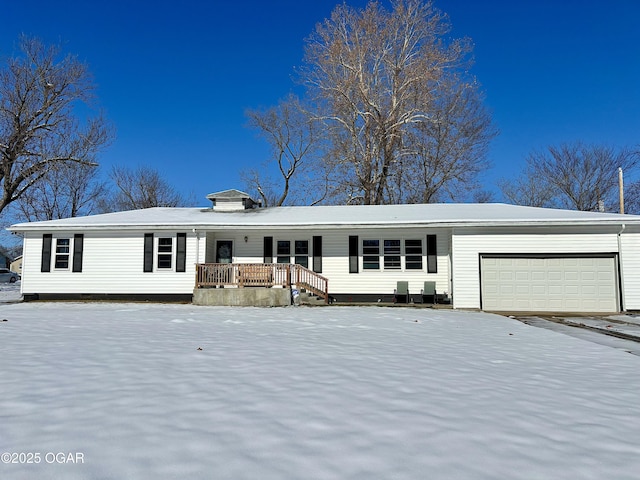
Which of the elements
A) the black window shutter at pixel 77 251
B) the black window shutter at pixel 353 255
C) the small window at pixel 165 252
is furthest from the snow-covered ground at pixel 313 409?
the black window shutter at pixel 77 251

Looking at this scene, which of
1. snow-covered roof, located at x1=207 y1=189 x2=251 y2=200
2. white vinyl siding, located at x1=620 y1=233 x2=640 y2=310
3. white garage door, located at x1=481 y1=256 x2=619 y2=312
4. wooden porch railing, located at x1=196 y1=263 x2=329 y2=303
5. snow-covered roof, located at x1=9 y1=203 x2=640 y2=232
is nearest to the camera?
white vinyl siding, located at x1=620 y1=233 x2=640 y2=310

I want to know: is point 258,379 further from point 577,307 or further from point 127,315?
point 577,307

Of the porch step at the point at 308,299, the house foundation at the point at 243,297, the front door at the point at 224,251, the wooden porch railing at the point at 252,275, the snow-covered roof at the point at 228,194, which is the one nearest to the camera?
the house foundation at the point at 243,297

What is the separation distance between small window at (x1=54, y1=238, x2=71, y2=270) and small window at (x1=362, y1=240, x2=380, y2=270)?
451 inches

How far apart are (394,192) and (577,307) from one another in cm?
1480

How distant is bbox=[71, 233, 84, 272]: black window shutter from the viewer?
16.1 m

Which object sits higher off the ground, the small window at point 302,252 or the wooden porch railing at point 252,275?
the small window at point 302,252

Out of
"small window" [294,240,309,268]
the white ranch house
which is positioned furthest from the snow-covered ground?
"small window" [294,240,309,268]

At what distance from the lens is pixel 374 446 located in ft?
9.57

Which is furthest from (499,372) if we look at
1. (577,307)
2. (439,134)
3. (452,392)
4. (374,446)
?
(439,134)

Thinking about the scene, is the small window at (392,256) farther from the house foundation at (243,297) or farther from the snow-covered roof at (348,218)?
the house foundation at (243,297)

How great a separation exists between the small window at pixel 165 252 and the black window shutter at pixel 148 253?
0.30 m

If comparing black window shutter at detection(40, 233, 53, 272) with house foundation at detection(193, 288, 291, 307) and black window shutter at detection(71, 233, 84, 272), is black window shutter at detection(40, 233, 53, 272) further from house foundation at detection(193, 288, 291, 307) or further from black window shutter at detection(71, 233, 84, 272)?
house foundation at detection(193, 288, 291, 307)

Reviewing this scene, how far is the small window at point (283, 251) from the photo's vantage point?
1628cm
